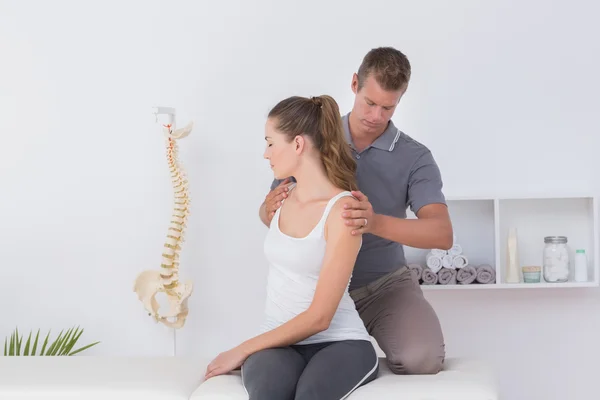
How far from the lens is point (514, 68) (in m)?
3.66

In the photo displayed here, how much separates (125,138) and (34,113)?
0.44m

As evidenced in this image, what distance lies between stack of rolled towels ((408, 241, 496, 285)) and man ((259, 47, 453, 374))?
0.56 m

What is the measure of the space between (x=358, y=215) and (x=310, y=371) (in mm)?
441

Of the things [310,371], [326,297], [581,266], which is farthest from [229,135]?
[310,371]

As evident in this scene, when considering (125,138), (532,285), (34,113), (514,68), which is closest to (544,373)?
(532,285)

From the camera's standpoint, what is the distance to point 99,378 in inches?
87.7

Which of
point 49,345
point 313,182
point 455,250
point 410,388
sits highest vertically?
point 313,182

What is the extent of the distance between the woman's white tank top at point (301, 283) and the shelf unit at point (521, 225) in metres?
1.36

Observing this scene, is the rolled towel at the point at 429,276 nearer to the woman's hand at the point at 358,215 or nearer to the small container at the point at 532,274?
the small container at the point at 532,274

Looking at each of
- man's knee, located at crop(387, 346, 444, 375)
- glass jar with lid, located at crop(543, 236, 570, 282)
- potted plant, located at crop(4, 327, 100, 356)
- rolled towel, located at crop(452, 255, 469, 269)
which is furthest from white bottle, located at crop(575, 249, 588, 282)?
potted plant, located at crop(4, 327, 100, 356)

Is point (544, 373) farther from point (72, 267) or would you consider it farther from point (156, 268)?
point (72, 267)

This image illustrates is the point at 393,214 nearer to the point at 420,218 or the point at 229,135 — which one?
the point at 420,218

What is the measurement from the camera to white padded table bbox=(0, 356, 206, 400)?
2.10 m

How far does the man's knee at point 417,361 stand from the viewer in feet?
7.83
